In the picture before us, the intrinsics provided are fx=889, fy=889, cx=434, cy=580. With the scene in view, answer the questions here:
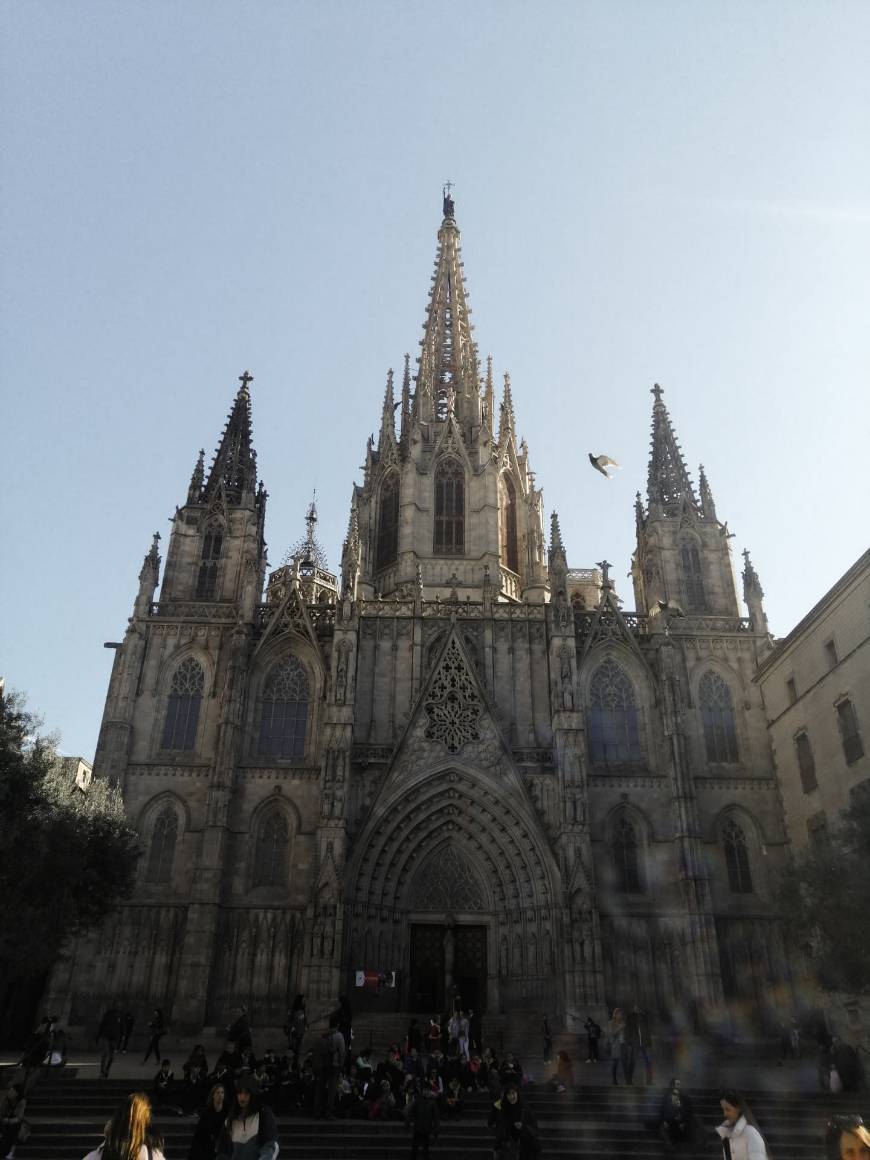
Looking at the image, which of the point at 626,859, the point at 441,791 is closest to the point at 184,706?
the point at 441,791

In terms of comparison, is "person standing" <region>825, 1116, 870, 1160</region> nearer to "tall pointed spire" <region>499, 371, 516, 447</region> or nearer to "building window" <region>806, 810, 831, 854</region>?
"building window" <region>806, 810, 831, 854</region>

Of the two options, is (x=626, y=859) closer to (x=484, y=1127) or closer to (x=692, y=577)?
(x=692, y=577)

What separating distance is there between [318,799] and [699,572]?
60.1 feet

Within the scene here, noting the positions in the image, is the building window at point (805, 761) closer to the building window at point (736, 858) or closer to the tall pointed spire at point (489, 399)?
the building window at point (736, 858)

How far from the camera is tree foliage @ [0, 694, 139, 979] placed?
776 inches

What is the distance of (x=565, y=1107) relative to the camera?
695 inches

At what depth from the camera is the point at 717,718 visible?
33406mm

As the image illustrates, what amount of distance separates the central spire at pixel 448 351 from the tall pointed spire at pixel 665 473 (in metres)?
8.70

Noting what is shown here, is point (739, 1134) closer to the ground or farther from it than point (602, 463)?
closer to the ground

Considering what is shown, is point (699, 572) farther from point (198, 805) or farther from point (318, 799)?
point (198, 805)

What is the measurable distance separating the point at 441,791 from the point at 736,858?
1057 centimetres

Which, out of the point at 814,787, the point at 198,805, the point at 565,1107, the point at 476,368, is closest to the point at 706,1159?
the point at 565,1107

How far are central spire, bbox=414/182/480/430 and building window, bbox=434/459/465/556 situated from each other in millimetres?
3024

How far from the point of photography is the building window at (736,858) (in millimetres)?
30500
